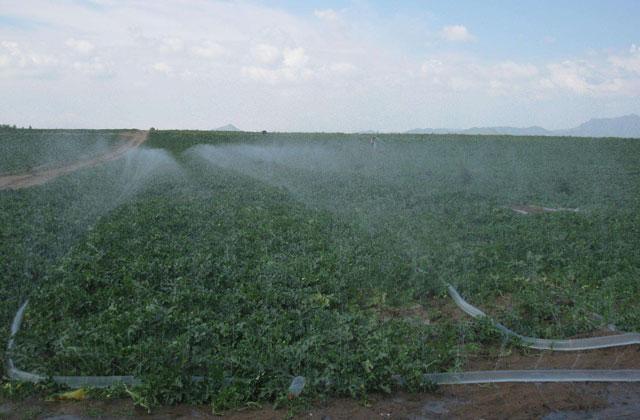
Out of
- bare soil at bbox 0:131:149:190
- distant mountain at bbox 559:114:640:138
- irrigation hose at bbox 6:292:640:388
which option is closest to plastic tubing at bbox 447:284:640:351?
irrigation hose at bbox 6:292:640:388

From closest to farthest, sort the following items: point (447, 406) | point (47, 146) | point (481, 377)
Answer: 1. point (447, 406)
2. point (481, 377)
3. point (47, 146)

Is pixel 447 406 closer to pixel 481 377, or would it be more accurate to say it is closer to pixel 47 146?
pixel 481 377

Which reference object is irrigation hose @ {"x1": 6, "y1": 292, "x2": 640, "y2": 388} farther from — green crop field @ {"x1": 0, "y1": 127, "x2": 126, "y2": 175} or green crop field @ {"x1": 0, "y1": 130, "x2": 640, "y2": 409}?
green crop field @ {"x1": 0, "y1": 127, "x2": 126, "y2": 175}

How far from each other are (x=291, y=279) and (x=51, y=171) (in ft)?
60.1

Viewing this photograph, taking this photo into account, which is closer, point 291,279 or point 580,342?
point 580,342

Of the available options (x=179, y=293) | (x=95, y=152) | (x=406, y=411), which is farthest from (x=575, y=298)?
(x=95, y=152)

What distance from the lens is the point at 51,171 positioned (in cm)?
2208

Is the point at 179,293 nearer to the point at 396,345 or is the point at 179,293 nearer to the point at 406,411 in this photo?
the point at 396,345

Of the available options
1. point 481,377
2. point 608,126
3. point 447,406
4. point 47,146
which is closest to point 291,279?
point 481,377

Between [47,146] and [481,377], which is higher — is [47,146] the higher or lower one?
the higher one

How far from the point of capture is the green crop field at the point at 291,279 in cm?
505

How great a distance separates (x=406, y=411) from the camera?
4.51 m

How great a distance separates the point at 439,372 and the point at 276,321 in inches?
72.7

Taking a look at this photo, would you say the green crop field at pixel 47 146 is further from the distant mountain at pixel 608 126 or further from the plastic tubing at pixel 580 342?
the distant mountain at pixel 608 126
